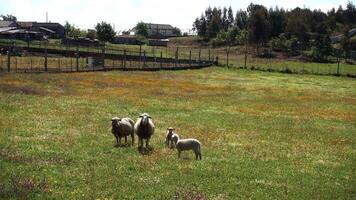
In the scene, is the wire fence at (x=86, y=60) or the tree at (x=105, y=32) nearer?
the wire fence at (x=86, y=60)

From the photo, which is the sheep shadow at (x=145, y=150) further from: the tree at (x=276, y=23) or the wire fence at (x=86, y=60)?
the tree at (x=276, y=23)

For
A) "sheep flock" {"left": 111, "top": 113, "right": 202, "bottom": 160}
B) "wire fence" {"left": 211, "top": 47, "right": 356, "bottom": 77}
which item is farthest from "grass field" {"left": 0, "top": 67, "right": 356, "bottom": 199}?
"wire fence" {"left": 211, "top": 47, "right": 356, "bottom": 77}

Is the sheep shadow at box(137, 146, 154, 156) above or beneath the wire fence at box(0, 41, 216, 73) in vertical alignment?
beneath

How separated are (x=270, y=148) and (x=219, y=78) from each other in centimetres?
5304

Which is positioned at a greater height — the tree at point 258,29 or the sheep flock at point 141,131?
the tree at point 258,29

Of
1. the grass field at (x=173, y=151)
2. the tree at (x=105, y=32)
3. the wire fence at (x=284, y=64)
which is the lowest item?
the grass field at (x=173, y=151)

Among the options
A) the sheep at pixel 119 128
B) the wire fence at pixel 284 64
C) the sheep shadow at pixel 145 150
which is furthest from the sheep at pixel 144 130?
the wire fence at pixel 284 64

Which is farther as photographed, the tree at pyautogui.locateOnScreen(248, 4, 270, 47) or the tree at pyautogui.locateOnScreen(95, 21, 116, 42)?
the tree at pyautogui.locateOnScreen(95, 21, 116, 42)

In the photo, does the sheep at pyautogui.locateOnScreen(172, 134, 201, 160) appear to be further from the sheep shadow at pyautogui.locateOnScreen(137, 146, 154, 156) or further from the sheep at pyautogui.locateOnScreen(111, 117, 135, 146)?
the sheep at pyautogui.locateOnScreen(111, 117, 135, 146)

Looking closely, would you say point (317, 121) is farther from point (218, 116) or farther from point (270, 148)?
point (270, 148)

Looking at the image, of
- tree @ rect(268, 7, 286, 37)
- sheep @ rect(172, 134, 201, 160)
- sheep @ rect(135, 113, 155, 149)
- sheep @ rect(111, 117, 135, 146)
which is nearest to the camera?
sheep @ rect(172, 134, 201, 160)

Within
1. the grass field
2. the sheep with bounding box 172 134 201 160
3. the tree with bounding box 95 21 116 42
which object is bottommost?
the grass field

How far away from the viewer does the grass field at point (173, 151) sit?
762 inches

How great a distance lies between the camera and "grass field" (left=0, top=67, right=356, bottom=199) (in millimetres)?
19359
